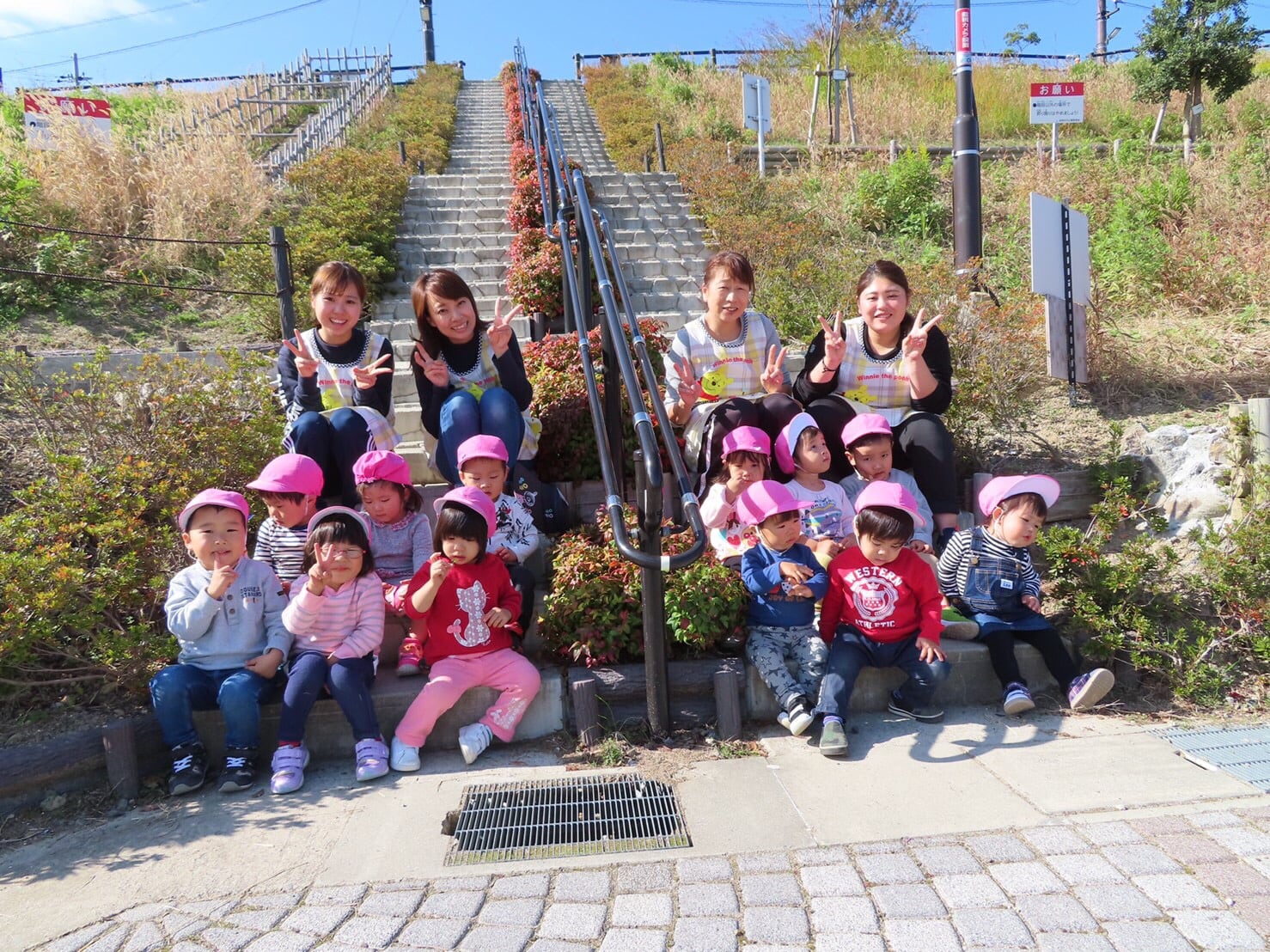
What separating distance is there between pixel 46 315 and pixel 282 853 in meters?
6.01

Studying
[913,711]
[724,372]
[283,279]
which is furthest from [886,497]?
[283,279]

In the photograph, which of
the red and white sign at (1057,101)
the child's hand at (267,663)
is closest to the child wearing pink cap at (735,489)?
the child's hand at (267,663)

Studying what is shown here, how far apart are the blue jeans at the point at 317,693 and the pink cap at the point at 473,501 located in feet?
2.20

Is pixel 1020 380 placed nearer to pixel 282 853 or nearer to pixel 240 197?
pixel 282 853

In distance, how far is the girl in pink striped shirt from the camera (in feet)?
9.50

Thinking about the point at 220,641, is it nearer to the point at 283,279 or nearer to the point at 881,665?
the point at 881,665

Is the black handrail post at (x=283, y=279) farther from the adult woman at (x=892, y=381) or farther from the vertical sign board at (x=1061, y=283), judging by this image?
the vertical sign board at (x=1061, y=283)

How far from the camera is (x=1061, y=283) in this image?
505 cm

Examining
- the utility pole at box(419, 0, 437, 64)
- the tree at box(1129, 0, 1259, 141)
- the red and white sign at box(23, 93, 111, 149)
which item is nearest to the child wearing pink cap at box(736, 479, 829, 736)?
the red and white sign at box(23, 93, 111, 149)

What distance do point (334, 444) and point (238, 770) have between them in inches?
56.2

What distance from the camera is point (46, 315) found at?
6613 millimetres

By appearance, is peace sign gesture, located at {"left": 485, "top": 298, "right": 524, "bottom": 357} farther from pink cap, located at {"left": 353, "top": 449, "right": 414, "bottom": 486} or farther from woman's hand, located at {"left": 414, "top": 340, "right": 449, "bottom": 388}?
pink cap, located at {"left": 353, "top": 449, "right": 414, "bottom": 486}

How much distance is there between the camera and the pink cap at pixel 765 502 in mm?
3225

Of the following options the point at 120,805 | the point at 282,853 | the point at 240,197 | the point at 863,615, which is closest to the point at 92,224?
the point at 240,197
